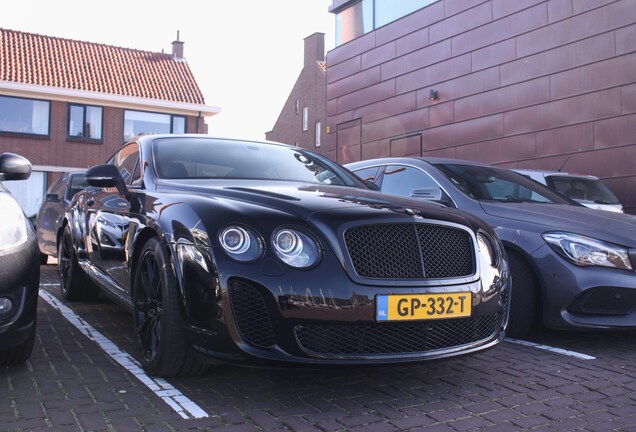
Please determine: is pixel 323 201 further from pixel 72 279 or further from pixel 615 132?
pixel 615 132

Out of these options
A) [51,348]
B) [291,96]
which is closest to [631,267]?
[51,348]

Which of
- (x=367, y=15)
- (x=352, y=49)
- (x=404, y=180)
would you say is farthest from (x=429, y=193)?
(x=352, y=49)

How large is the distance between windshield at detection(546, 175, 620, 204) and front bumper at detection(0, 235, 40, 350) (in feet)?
21.4

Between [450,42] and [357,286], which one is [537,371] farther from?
[450,42]

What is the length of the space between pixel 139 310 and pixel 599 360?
2872 millimetres

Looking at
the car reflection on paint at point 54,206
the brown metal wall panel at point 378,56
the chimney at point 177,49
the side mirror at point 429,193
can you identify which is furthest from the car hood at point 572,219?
the chimney at point 177,49

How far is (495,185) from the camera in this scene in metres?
5.30

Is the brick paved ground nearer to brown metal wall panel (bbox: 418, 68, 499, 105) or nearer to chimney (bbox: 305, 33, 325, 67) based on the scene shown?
brown metal wall panel (bbox: 418, 68, 499, 105)

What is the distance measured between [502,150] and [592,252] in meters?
9.26

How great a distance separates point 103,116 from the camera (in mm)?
24391

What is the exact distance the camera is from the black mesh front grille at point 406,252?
2.93 metres

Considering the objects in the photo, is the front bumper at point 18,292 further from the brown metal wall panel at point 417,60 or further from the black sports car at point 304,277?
the brown metal wall panel at point 417,60

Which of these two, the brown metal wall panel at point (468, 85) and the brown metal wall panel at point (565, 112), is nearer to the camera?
the brown metal wall panel at point (565, 112)

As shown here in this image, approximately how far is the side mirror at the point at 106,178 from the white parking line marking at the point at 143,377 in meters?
1.02
